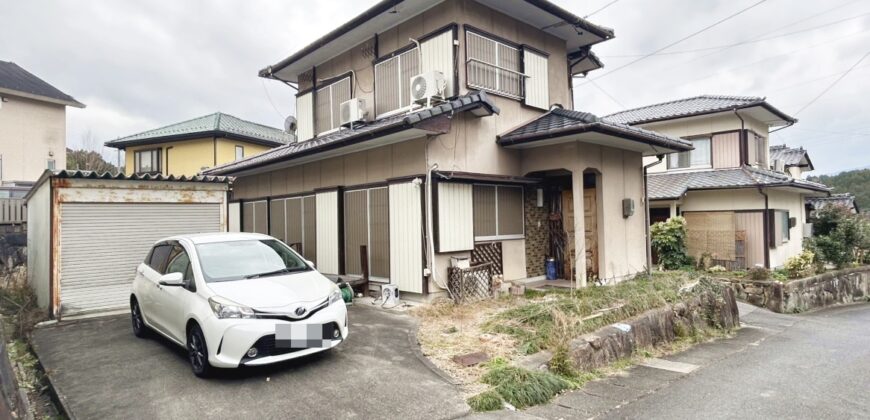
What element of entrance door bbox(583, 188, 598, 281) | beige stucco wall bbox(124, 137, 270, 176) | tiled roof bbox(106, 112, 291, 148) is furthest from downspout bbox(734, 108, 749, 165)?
tiled roof bbox(106, 112, 291, 148)

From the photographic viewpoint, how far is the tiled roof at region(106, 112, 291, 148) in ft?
64.0

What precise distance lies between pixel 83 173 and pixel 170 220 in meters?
1.45

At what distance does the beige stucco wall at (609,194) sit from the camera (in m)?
8.24

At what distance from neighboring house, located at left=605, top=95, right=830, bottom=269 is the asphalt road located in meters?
7.19

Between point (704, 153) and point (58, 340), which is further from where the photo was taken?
point (704, 153)

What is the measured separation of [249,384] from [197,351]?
0.68 metres

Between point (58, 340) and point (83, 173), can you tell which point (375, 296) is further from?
point (83, 173)

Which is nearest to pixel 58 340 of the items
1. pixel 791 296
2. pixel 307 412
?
pixel 307 412

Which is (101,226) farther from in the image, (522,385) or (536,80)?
(536,80)

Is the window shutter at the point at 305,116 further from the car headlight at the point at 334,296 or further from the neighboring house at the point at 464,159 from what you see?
the car headlight at the point at 334,296

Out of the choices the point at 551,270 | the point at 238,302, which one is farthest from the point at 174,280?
the point at 551,270

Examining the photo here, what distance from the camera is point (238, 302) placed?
163 inches

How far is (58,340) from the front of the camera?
5734 millimetres

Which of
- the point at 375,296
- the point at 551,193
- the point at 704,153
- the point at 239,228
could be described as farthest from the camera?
the point at 704,153
